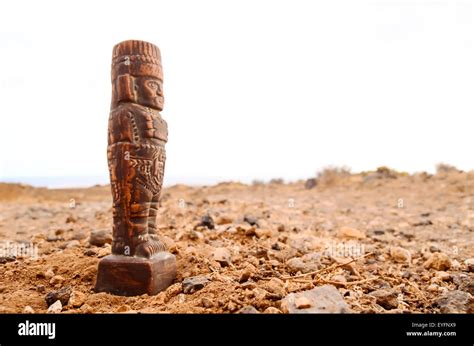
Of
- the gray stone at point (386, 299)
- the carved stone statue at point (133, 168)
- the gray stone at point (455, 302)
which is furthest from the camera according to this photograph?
the carved stone statue at point (133, 168)

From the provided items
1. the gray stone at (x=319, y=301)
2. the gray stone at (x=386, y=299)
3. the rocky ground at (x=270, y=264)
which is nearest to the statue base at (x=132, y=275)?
the rocky ground at (x=270, y=264)

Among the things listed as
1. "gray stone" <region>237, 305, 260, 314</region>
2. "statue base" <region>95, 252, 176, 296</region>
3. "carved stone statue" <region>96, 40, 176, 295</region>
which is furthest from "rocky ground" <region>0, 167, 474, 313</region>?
"carved stone statue" <region>96, 40, 176, 295</region>

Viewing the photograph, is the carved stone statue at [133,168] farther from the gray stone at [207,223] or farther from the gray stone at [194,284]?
the gray stone at [207,223]

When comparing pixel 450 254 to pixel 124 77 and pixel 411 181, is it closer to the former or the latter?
pixel 124 77

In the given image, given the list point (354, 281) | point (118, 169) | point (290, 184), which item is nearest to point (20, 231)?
point (118, 169)

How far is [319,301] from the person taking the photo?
3.54 meters

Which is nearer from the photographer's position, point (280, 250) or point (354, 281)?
point (354, 281)

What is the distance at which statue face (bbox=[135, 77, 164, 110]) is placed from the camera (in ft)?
15.4

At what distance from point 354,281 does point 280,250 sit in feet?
4.39

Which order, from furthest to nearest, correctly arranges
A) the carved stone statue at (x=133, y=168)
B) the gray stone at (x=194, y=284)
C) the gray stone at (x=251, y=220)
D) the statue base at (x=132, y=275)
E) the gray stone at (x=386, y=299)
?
1. the gray stone at (x=251, y=220)
2. the carved stone statue at (x=133, y=168)
3. the statue base at (x=132, y=275)
4. the gray stone at (x=194, y=284)
5. the gray stone at (x=386, y=299)

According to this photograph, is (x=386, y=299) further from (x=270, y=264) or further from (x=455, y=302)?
(x=270, y=264)

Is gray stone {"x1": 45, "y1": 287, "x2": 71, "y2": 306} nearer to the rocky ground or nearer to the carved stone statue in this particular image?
the rocky ground

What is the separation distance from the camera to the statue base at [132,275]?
4328 millimetres

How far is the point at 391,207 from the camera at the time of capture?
11508 millimetres
